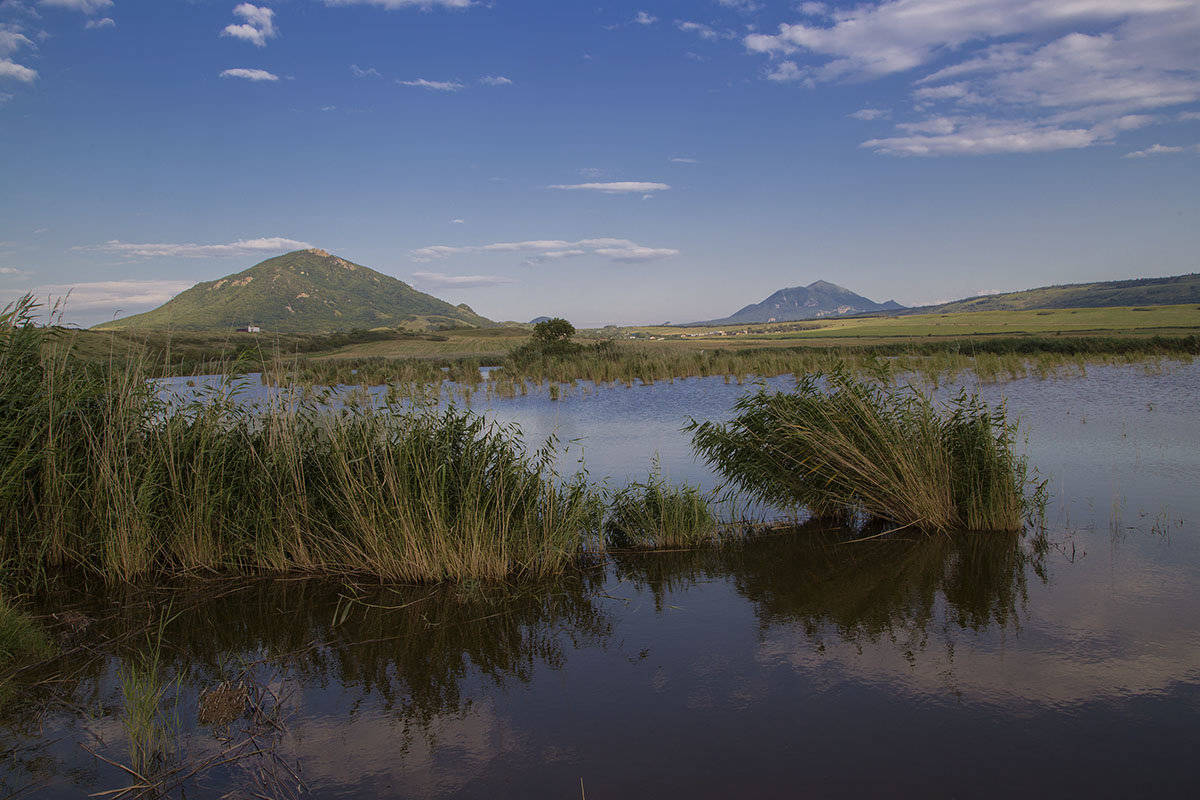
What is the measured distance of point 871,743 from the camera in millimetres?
3951

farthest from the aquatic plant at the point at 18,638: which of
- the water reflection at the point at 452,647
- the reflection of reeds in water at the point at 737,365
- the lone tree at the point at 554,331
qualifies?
the lone tree at the point at 554,331

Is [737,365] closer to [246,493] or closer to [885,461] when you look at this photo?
[885,461]

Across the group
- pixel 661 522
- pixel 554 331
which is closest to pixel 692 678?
pixel 661 522

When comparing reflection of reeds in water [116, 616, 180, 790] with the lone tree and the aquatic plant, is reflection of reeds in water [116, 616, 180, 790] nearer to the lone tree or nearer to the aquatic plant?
the aquatic plant

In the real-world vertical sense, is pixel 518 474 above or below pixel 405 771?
above

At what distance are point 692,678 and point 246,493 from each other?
4.85 m

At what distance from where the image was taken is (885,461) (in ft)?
25.5

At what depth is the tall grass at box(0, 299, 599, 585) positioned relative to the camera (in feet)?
22.1

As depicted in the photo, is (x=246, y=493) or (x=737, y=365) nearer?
(x=246, y=493)

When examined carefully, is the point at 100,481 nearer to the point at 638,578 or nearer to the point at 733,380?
the point at 638,578

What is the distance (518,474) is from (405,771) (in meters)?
3.69

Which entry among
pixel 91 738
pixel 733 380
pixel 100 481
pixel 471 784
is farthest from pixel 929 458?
pixel 733 380

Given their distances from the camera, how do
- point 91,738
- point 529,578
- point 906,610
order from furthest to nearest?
1. point 529,578
2. point 906,610
3. point 91,738

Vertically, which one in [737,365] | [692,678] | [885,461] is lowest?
[692,678]
